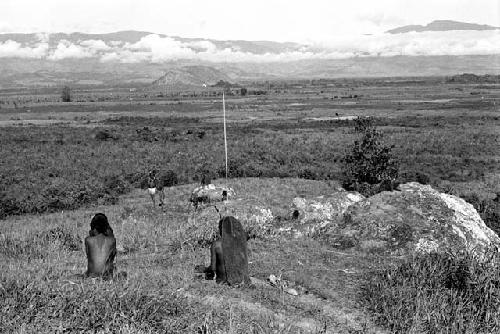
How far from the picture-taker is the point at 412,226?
13422 millimetres

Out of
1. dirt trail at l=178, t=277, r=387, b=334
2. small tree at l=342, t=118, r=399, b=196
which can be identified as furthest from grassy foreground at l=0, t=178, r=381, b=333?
small tree at l=342, t=118, r=399, b=196

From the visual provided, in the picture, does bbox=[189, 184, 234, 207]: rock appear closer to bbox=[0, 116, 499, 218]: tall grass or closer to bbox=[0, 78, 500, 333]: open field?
bbox=[0, 78, 500, 333]: open field

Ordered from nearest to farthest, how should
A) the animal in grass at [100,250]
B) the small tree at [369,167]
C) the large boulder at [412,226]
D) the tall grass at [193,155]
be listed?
the animal in grass at [100,250] < the large boulder at [412,226] < the small tree at [369,167] < the tall grass at [193,155]

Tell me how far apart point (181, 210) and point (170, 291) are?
554 inches

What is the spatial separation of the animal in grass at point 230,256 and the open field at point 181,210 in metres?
0.27

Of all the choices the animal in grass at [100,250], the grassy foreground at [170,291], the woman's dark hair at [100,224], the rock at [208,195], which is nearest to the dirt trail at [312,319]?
the grassy foreground at [170,291]

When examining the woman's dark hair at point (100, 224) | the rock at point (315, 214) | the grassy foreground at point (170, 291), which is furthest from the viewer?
the rock at point (315, 214)

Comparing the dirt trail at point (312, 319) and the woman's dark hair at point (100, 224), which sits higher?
the woman's dark hair at point (100, 224)

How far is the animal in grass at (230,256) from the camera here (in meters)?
9.73

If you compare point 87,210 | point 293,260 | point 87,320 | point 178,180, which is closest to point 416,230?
point 293,260

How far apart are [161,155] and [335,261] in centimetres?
3133

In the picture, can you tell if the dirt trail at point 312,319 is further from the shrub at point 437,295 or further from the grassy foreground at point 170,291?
the shrub at point 437,295

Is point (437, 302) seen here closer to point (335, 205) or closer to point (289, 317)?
point (289, 317)

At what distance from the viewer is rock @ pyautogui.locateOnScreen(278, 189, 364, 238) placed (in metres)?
15.0
